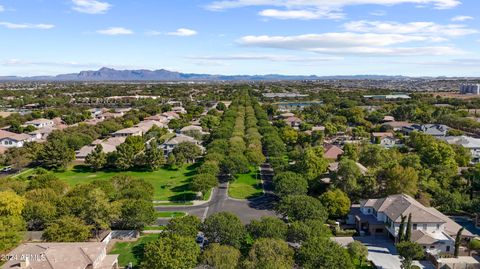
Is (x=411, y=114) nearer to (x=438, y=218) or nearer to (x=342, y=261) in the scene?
(x=438, y=218)

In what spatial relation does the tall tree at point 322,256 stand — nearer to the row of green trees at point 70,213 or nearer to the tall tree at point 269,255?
the tall tree at point 269,255

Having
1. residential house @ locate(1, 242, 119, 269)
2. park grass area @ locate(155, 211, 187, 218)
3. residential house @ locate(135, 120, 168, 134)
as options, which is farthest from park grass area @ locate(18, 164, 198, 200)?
residential house @ locate(135, 120, 168, 134)

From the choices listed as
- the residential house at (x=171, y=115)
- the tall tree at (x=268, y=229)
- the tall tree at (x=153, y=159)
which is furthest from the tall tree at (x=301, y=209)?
the residential house at (x=171, y=115)

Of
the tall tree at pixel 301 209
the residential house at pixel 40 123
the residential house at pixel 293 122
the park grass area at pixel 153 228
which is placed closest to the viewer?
the tall tree at pixel 301 209

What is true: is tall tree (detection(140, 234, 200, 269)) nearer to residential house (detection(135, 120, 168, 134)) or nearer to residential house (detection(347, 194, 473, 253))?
residential house (detection(347, 194, 473, 253))

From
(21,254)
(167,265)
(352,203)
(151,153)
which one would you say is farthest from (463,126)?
(21,254)

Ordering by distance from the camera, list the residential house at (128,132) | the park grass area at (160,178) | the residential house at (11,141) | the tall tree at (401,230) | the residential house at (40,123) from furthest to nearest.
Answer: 1. the residential house at (40,123)
2. the residential house at (128,132)
3. the residential house at (11,141)
4. the park grass area at (160,178)
5. the tall tree at (401,230)
